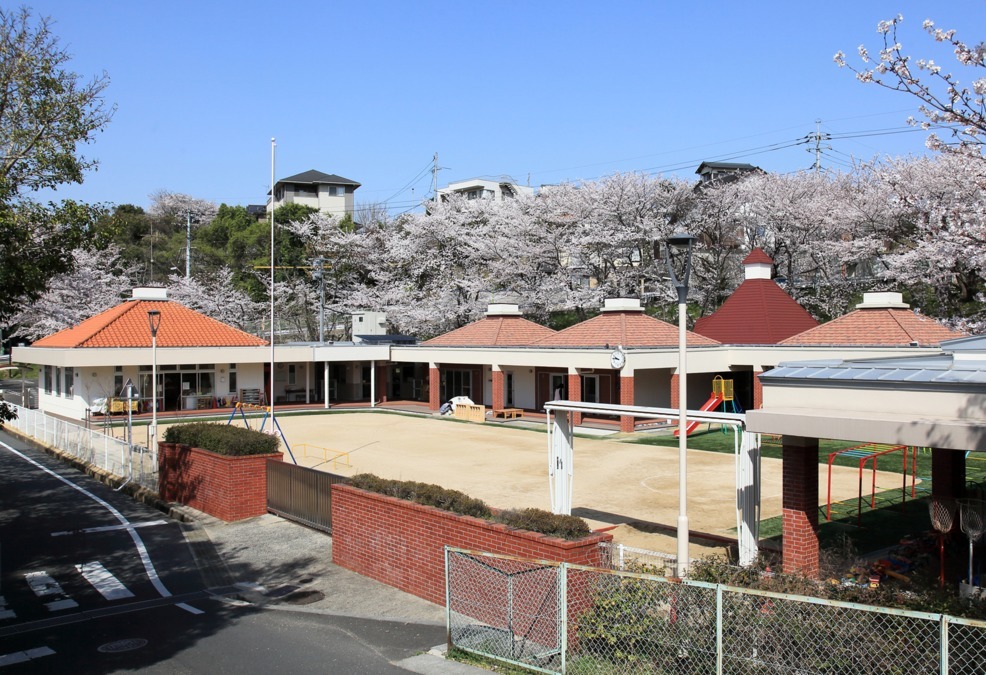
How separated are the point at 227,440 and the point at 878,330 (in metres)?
27.6

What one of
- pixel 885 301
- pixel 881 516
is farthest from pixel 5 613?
pixel 885 301

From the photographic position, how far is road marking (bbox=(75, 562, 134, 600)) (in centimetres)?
1382

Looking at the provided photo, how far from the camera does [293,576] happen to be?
14922mm

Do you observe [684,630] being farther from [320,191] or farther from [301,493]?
[320,191]

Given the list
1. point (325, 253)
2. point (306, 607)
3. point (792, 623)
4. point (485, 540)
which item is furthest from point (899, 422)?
point (325, 253)

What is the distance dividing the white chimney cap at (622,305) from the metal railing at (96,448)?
2219cm

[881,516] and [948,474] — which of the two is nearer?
[948,474]

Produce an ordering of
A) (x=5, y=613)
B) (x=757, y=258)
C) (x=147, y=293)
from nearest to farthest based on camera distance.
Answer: (x=5, y=613) < (x=757, y=258) < (x=147, y=293)

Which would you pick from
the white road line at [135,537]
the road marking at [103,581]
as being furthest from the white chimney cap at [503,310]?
the road marking at [103,581]

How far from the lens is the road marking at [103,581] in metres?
13.8

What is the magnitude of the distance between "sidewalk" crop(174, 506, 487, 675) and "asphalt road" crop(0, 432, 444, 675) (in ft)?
1.12

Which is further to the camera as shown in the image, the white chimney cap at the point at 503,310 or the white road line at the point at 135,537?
the white chimney cap at the point at 503,310

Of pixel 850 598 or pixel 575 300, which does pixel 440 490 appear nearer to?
pixel 850 598

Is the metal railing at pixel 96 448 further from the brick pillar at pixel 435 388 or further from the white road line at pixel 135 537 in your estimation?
the brick pillar at pixel 435 388
